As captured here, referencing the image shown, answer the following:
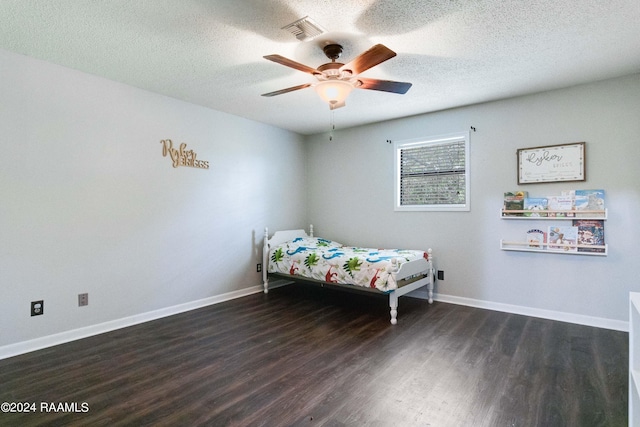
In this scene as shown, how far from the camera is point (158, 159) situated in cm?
370

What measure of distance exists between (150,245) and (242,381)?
2.02m

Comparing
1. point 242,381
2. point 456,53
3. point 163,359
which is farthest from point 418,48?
point 163,359

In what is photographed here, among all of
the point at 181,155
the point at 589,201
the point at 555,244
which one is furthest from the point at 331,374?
the point at 589,201

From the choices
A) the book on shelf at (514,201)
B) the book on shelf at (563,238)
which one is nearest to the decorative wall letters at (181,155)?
the book on shelf at (514,201)

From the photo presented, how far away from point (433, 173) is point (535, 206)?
125 centimetres

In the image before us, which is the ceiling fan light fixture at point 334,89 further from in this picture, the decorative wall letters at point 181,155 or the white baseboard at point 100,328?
the white baseboard at point 100,328

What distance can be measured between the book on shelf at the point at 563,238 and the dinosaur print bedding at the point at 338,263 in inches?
51.7

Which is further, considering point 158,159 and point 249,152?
point 249,152

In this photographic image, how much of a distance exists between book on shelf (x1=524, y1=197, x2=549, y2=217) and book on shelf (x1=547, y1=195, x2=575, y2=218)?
5cm

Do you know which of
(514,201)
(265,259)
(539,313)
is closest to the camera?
(539,313)

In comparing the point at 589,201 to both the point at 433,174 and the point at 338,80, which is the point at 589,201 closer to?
the point at 433,174

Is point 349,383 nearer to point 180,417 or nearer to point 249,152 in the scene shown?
point 180,417

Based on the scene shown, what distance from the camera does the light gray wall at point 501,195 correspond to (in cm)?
323

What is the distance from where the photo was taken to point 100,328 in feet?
10.5
